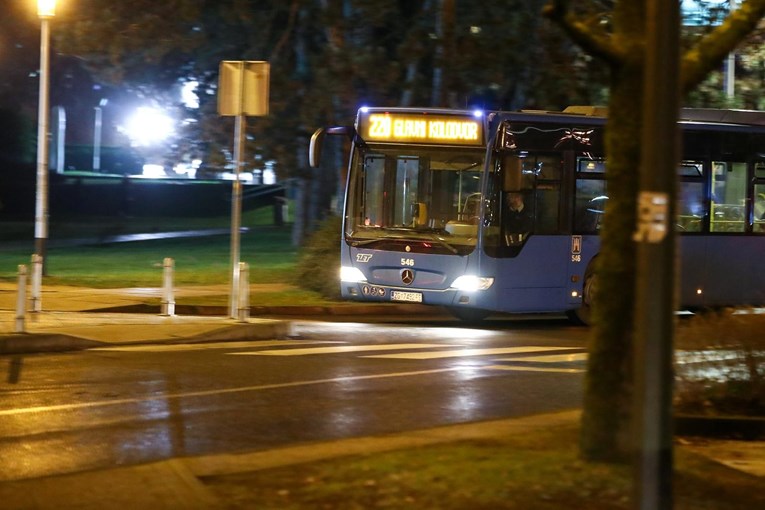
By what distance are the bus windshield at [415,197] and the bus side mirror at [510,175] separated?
1.22 feet

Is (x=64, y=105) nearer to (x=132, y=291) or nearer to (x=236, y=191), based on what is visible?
(x=132, y=291)

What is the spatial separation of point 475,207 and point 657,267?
11068mm

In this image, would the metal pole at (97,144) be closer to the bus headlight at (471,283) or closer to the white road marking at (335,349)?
the bus headlight at (471,283)

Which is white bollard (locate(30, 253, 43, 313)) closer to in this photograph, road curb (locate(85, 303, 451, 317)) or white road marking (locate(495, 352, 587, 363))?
road curb (locate(85, 303, 451, 317))

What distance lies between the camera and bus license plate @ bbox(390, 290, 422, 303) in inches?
682

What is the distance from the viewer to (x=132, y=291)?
2077cm

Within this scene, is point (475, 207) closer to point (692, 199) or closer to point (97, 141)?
point (692, 199)

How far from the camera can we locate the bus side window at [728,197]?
62.2 ft

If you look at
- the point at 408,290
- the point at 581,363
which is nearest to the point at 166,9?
the point at 408,290

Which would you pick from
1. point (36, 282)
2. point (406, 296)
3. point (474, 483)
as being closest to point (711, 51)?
point (474, 483)

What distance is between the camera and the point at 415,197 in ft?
56.9

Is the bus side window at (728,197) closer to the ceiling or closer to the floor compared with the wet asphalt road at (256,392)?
closer to the ceiling

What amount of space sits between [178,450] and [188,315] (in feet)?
32.7

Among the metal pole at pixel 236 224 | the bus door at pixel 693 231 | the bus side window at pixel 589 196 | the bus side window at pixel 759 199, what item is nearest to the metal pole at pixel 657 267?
the metal pole at pixel 236 224
